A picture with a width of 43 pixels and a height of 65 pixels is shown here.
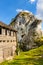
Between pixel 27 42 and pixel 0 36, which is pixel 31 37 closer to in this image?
pixel 27 42

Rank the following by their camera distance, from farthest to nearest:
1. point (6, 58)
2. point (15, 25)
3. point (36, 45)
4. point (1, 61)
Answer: point (15, 25), point (36, 45), point (6, 58), point (1, 61)

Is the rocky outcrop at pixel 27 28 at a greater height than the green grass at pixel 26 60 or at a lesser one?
greater

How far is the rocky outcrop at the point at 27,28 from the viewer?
2143 inches

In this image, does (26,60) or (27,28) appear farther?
(27,28)

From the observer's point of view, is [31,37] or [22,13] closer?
[31,37]

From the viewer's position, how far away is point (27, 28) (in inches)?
2211

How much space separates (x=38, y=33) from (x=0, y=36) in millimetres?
29554

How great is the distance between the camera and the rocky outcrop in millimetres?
54438

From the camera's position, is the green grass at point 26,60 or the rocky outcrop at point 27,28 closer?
the green grass at point 26,60

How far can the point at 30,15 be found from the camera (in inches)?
2295

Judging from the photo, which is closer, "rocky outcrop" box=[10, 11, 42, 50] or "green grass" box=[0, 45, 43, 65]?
"green grass" box=[0, 45, 43, 65]

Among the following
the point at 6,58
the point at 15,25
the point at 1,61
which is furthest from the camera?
the point at 15,25

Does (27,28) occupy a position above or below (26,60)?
above

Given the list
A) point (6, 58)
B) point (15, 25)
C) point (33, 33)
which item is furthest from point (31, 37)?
point (6, 58)
